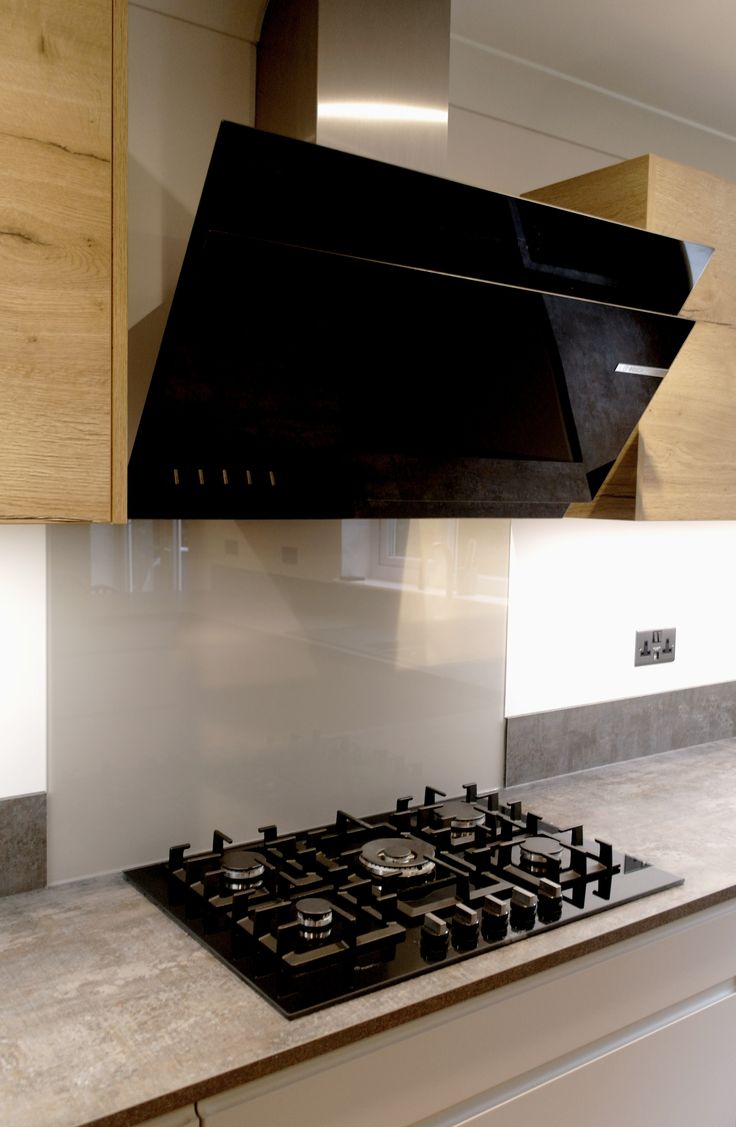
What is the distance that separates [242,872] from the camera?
1.55 metres

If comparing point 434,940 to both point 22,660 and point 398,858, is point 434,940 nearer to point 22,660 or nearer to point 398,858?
point 398,858

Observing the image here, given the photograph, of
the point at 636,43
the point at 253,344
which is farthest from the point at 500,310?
the point at 636,43

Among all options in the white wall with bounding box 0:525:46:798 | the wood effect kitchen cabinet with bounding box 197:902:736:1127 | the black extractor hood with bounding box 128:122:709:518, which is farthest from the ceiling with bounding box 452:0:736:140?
the wood effect kitchen cabinet with bounding box 197:902:736:1127

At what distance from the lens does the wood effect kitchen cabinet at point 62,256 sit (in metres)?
1.11

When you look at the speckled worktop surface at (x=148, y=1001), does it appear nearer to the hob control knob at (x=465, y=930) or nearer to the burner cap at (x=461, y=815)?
the hob control knob at (x=465, y=930)

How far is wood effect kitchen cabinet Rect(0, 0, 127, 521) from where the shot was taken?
A: 111 centimetres

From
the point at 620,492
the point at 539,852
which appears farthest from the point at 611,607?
the point at 539,852

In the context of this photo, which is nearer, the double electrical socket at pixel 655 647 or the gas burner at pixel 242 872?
the gas burner at pixel 242 872

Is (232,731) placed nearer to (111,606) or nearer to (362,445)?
(111,606)

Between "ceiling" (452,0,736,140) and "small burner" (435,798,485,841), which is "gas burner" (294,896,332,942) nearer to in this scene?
"small burner" (435,798,485,841)

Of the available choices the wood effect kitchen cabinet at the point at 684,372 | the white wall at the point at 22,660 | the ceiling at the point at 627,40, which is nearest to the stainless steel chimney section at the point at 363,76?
the ceiling at the point at 627,40

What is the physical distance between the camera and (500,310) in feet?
5.15

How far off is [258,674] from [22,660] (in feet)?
1.40

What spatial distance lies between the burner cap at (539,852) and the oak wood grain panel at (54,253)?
3.23 feet
